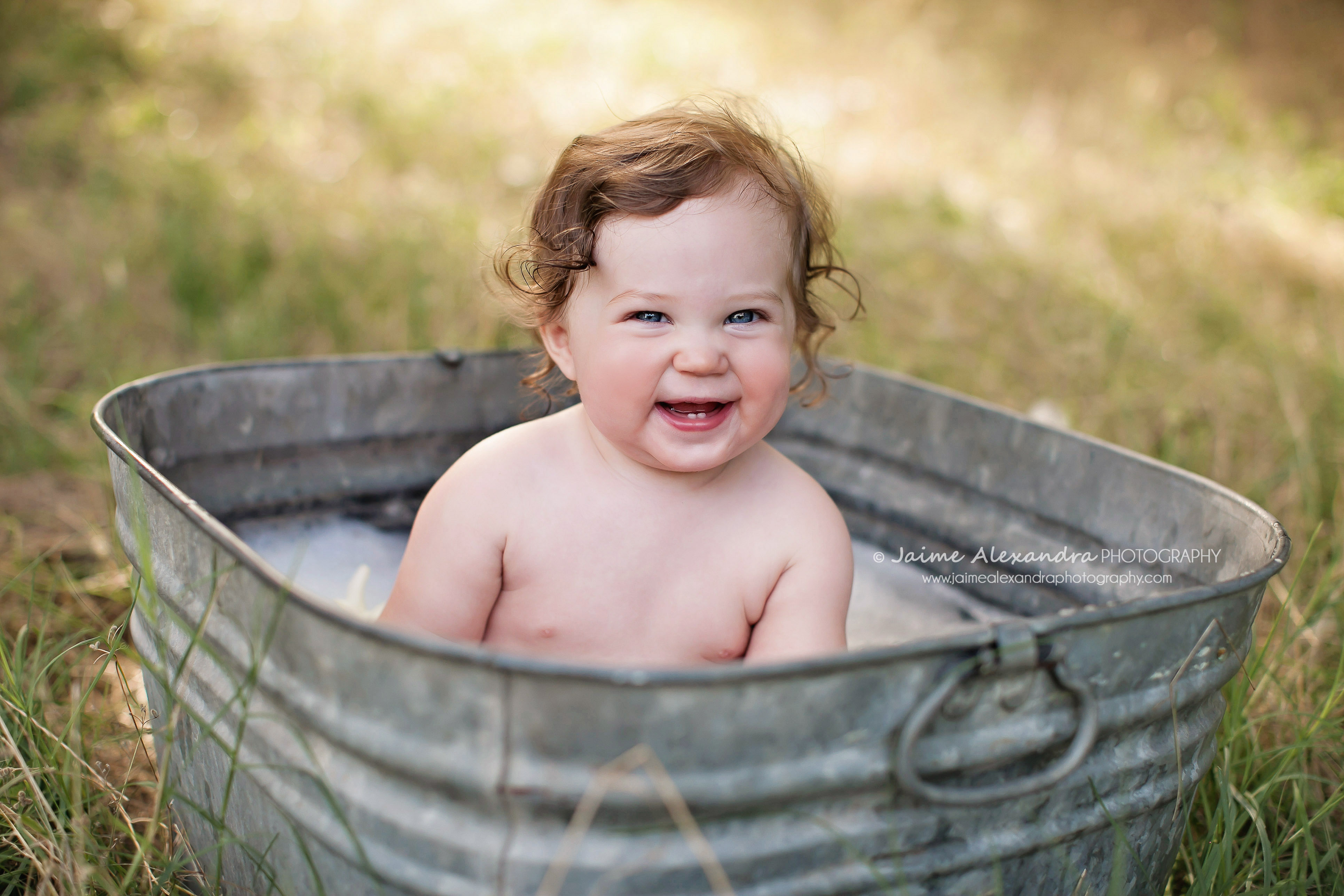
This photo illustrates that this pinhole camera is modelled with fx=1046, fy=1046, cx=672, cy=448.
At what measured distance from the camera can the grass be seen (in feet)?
4.34

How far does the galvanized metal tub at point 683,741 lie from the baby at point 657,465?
30 cm

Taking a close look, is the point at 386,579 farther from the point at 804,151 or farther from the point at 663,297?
the point at 804,151

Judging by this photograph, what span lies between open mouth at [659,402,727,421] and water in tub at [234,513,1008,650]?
55 cm

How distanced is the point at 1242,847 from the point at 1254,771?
0.26 metres

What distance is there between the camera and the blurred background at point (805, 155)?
2371 millimetres

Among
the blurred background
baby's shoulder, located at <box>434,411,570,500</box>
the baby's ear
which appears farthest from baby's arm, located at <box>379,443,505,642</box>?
the blurred background

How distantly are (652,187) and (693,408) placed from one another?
243 mm

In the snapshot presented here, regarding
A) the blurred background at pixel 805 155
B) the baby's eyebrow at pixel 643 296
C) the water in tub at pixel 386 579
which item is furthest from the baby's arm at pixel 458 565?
the blurred background at pixel 805 155

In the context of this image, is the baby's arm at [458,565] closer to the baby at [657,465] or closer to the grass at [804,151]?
the baby at [657,465]

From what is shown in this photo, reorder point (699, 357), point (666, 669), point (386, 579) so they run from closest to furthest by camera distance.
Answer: point (666, 669), point (699, 357), point (386, 579)

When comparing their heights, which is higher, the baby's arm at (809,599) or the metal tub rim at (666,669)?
the metal tub rim at (666,669)

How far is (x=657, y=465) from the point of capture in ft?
3.89

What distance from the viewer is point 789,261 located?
3.85 feet

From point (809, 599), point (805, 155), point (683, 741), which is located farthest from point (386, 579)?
point (805, 155)
